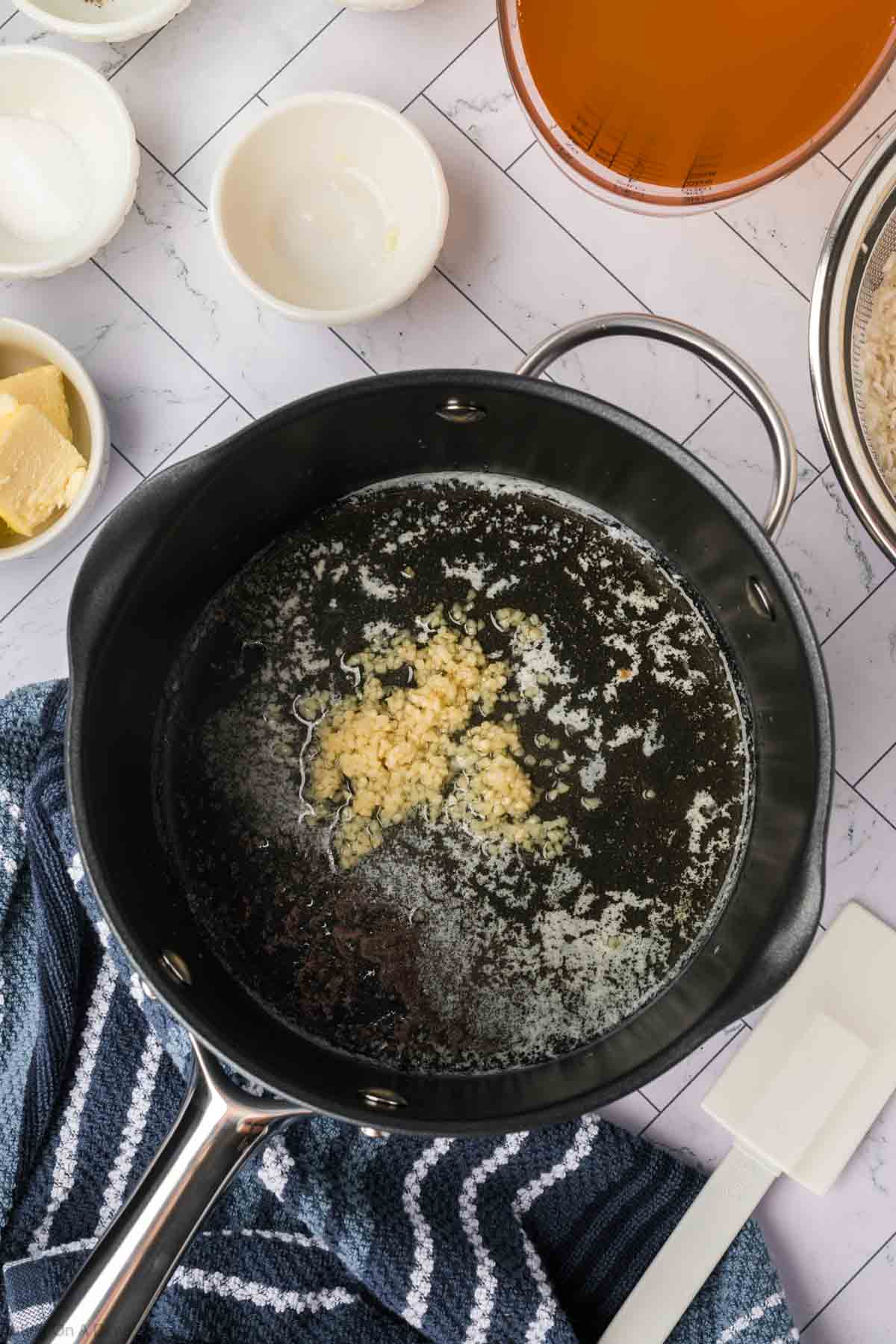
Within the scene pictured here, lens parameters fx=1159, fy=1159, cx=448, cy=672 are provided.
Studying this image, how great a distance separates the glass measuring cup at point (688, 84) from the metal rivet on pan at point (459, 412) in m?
0.19

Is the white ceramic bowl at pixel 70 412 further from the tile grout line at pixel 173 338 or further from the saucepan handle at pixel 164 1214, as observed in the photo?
the saucepan handle at pixel 164 1214

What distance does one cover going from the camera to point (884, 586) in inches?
33.0

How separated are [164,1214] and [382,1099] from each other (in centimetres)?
17

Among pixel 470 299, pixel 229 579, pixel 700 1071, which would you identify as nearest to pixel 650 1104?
pixel 700 1071

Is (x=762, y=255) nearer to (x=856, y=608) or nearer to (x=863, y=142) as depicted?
(x=863, y=142)

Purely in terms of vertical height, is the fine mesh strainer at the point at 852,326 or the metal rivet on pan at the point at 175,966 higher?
the fine mesh strainer at the point at 852,326

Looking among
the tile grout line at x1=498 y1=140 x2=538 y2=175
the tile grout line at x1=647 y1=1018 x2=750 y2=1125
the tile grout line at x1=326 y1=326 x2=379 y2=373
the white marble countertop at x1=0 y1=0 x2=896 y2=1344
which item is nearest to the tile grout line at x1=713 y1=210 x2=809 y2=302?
the white marble countertop at x1=0 y1=0 x2=896 y2=1344

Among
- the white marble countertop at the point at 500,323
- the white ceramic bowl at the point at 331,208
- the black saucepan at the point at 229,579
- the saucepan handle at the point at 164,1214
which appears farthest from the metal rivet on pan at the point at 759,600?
the saucepan handle at the point at 164,1214

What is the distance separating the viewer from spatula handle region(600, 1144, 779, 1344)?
808mm

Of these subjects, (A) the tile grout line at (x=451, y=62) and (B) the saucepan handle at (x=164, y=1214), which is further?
(A) the tile grout line at (x=451, y=62)

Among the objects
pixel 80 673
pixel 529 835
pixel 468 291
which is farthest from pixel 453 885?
pixel 468 291

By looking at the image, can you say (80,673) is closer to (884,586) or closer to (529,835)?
(529,835)

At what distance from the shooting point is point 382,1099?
774mm

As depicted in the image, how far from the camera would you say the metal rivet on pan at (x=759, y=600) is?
0.73 m
